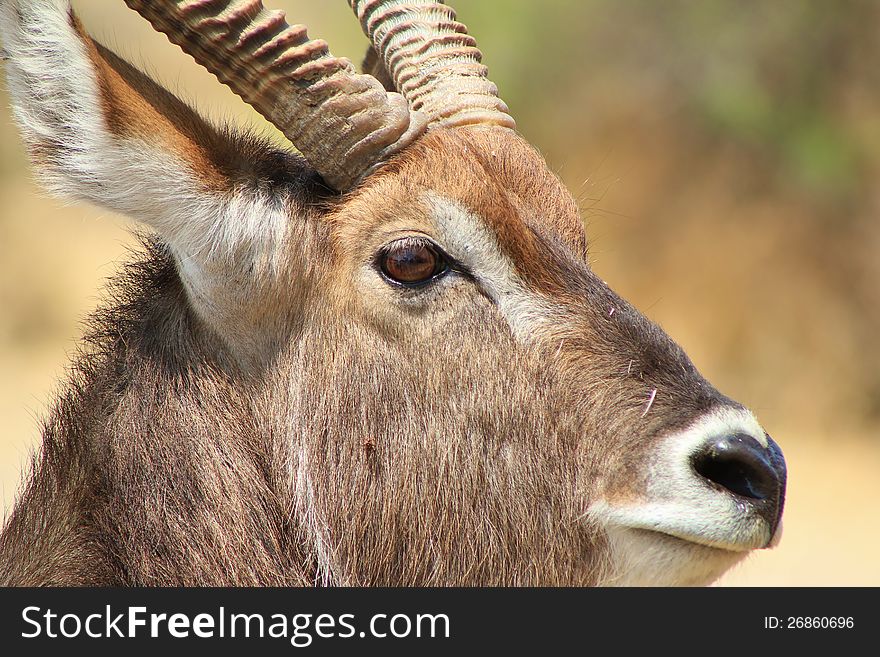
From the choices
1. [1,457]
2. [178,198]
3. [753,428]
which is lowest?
[753,428]

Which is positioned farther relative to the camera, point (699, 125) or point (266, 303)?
point (699, 125)

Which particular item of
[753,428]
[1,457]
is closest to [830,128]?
[1,457]

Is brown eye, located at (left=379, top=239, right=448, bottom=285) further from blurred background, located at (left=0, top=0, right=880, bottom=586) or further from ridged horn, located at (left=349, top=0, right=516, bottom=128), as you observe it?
blurred background, located at (left=0, top=0, right=880, bottom=586)

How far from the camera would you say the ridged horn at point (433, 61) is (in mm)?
5086

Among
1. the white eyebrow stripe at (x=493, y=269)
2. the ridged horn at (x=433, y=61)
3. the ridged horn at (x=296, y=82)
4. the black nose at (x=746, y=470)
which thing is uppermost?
the ridged horn at (x=433, y=61)

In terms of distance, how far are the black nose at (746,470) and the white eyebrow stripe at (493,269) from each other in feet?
2.59

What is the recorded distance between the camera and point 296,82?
14.2ft

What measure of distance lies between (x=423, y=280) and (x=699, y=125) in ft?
41.3

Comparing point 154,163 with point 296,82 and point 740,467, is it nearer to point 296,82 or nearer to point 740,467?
point 296,82

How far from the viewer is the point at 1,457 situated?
14.5m

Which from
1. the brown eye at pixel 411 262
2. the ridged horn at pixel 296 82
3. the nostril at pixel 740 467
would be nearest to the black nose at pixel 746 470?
the nostril at pixel 740 467

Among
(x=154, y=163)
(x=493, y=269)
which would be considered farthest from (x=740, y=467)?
(x=154, y=163)

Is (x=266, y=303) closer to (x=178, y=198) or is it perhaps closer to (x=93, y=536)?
(x=178, y=198)

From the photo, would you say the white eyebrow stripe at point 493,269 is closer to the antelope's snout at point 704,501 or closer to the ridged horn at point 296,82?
the ridged horn at point 296,82
